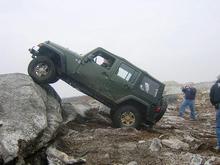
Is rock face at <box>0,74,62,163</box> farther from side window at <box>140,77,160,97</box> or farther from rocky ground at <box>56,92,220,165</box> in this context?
side window at <box>140,77,160,97</box>

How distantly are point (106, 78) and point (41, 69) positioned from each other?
75.1 inches

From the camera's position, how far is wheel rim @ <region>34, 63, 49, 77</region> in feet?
38.4

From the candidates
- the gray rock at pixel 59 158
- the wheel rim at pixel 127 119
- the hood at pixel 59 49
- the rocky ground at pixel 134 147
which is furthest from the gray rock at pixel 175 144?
the hood at pixel 59 49

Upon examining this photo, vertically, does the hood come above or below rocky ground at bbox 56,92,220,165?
above

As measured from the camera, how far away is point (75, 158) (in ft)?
26.6

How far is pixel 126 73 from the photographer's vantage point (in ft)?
39.0

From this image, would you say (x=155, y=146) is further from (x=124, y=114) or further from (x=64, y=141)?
(x=124, y=114)

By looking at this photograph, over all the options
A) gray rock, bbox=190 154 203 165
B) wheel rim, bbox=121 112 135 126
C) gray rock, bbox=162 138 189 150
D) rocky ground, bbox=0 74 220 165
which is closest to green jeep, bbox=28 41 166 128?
wheel rim, bbox=121 112 135 126

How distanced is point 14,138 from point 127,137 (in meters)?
3.29

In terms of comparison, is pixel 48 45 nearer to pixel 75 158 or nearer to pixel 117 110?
pixel 117 110

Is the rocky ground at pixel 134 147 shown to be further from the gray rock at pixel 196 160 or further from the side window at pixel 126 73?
the side window at pixel 126 73

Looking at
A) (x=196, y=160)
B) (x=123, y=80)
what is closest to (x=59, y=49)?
(x=123, y=80)

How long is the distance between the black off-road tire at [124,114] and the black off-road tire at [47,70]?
2144mm

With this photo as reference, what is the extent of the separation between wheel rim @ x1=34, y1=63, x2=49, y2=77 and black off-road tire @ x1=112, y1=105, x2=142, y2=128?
236 centimetres
